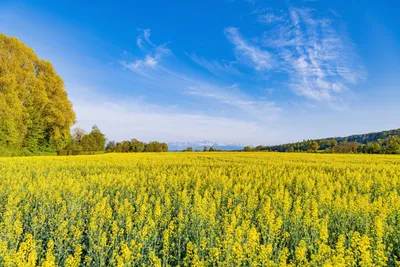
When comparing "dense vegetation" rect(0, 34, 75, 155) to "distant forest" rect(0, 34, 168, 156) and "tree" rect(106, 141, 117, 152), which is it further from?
"tree" rect(106, 141, 117, 152)

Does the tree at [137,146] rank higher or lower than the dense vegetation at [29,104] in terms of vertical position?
lower

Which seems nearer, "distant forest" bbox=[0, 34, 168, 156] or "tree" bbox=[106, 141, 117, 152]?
"distant forest" bbox=[0, 34, 168, 156]

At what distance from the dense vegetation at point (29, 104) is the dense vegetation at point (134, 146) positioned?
41.3 metres

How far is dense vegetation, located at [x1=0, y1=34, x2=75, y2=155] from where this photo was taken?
3600 cm

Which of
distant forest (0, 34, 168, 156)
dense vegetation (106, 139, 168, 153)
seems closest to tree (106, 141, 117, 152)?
dense vegetation (106, 139, 168, 153)

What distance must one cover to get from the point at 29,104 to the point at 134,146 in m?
50.1

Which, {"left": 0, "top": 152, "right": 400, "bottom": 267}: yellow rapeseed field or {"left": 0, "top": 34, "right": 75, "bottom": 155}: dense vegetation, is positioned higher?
{"left": 0, "top": 34, "right": 75, "bottom": 155}: dense vegetation

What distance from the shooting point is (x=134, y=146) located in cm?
8888

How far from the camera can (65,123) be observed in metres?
44.1

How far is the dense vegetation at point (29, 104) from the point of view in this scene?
118 ft

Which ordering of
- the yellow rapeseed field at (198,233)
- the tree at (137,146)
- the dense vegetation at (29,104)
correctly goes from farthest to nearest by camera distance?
the tree at (137,146), the dense vegetation at (29,104), the yellow rapeseed field at (198,233)

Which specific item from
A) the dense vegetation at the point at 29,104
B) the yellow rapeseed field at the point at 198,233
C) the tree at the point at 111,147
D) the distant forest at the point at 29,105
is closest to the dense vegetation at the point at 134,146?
the tree at the point at 111,147

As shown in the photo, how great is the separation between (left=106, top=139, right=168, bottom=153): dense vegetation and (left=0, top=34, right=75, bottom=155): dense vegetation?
1627 inches

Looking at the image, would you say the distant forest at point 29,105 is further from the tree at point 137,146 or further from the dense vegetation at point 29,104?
the tree at point 137,146
